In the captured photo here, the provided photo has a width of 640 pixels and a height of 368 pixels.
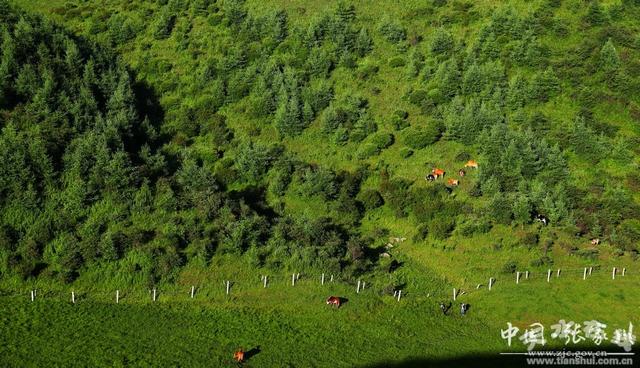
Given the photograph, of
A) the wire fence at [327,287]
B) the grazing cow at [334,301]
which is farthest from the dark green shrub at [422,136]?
the grazing cow at [334,301]

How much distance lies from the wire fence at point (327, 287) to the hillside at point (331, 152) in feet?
1.07

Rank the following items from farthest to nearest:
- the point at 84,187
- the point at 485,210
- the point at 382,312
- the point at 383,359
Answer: the point at 485,210 < the point at 84,187 < the point at 382,312 < the point at 383,359

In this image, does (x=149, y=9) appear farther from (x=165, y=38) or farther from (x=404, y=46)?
(x=404, y=46)

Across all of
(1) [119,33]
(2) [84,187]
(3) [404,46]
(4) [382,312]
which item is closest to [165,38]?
(1) [119,33]

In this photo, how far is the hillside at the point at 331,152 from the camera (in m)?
38.4

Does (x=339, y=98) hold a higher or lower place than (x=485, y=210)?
higher

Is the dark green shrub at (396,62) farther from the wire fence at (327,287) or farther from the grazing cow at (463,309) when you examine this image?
the grazing cow at (463,309)

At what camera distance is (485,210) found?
48.3 m

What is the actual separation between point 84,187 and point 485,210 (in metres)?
34.6

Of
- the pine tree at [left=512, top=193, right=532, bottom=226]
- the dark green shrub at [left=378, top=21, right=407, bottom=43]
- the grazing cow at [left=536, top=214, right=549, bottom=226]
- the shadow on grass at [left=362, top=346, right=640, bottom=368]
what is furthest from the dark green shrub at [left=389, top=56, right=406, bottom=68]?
the shadow on grass at [left=362, top=346, right=640, bottom=368]

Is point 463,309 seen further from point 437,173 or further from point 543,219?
point 437,173

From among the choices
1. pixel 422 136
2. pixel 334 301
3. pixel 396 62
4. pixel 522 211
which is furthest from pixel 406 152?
pixel 334 301

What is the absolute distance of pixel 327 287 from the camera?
38.7 metres

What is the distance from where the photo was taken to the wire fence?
35.5 metres
